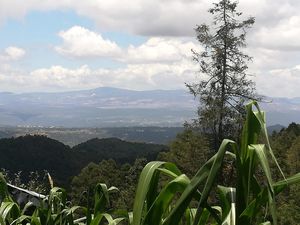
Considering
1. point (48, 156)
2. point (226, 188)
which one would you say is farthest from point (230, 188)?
point (48, 156)

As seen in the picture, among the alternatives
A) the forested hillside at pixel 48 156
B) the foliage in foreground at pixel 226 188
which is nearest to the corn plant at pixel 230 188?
the foliage in foreground at pixel 226 188

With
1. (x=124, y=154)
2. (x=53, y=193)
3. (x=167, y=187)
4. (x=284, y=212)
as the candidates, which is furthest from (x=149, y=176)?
(x=124, y=154)

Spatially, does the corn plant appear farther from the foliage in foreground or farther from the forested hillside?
the forested hillside

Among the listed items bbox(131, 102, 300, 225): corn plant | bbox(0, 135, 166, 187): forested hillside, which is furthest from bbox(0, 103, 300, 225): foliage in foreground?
bbox(0, 135, 166, 187): forested hillside

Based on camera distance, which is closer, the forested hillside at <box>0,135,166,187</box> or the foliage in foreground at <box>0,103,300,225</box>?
the foliage in foreground at <box>0,103,300,225</box>

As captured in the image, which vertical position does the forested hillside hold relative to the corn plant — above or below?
below

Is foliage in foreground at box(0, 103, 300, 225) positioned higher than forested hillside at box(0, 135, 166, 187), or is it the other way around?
foliage in foreground at box(0, 103, 300, 225)

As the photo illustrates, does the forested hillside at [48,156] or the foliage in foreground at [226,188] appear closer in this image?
the foliage in foreground at [226,188]

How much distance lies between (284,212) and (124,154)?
322 feet

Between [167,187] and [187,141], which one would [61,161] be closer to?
[187,141]

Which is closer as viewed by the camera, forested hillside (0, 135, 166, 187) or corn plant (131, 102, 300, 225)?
corn plant (131, 102, 300, 225)

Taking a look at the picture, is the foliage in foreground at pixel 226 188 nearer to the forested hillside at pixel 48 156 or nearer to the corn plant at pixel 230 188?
the corn plant at pixel 230 188

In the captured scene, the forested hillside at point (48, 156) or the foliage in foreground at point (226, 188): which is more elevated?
the foliage in foreground at point (226, 188)

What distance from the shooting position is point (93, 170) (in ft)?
184
